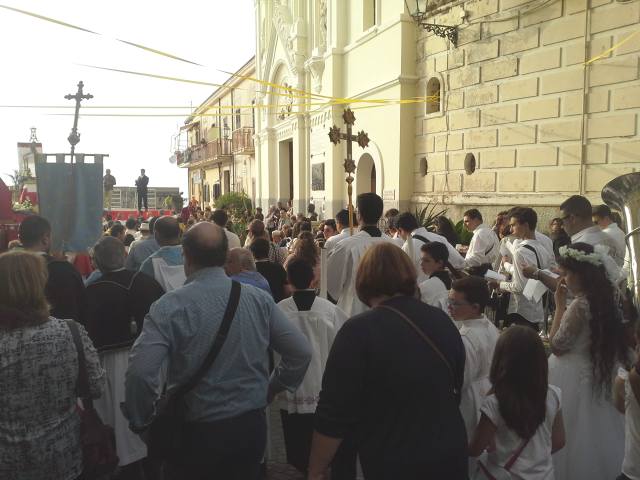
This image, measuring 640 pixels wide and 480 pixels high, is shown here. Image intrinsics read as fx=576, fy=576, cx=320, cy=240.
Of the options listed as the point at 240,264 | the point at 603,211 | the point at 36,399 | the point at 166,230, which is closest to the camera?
Result: the point at 36,399

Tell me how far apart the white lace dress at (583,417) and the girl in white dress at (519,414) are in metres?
0.65

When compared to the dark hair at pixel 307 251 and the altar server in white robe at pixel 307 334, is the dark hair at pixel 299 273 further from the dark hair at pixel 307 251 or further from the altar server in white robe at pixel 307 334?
the dark hair at pixel 307 251

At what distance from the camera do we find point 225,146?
36.9m

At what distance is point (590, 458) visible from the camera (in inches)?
138

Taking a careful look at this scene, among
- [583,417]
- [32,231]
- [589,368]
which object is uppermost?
[32,231]

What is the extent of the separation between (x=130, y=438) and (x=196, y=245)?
88.4 inches

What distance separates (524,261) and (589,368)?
2.52m

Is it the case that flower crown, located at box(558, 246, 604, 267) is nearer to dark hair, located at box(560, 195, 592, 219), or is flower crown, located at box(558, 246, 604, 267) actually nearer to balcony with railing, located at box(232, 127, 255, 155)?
dark hair, located at box(560, 195, 592, 219)

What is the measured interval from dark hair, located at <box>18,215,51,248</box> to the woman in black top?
3039 mm

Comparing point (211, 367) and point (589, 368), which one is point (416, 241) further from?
point (211, 367)

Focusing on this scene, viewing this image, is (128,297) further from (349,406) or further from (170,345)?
(349,406)

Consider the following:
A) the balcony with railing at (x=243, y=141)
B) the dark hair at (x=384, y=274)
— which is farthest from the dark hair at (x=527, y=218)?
the balcony with railing at (x=243, y=141)

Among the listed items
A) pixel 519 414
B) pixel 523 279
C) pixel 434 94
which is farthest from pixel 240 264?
pixel 434 94

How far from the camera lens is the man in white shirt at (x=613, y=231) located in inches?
237
